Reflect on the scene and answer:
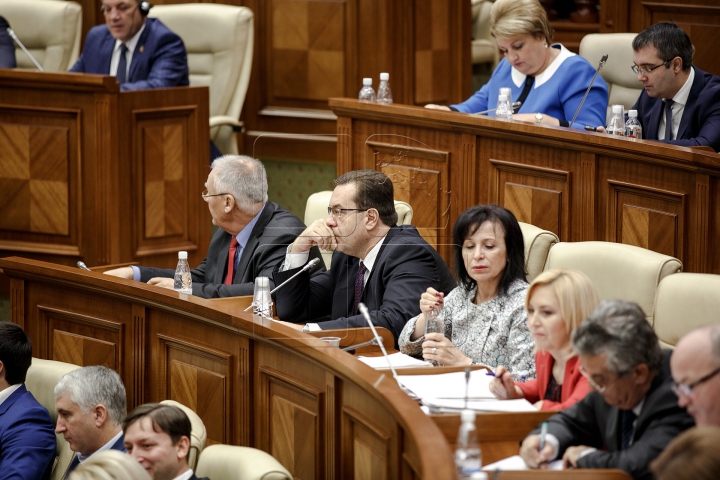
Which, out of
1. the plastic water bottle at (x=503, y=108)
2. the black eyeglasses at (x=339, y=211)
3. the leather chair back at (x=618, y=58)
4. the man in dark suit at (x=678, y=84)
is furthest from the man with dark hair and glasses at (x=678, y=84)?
the black eyeglasses at (x=339, y=211)

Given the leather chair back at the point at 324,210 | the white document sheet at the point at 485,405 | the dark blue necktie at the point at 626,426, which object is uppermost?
the leather chair back at the point at 324,210

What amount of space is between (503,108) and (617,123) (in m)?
0.57

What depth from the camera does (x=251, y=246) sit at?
14.1 feet

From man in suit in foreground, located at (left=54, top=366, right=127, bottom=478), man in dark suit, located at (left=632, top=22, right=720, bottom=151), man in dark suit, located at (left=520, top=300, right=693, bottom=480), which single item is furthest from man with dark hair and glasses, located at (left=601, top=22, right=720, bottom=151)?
man in suit in foreground, located at (left=54, top=366, right=127, bottom=478)

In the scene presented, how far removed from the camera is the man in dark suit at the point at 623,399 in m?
2.29

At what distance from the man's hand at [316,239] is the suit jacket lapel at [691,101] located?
1.58 meters

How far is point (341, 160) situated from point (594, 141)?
151 cm

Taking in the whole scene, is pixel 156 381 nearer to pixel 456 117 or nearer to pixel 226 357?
pixel 226 357

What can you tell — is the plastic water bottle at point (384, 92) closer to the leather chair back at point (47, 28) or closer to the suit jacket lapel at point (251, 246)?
the suit jacket lapel at point (251, 246)

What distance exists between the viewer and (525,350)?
10.5 feet

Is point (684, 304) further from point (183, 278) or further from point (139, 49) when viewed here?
point (139, 49)

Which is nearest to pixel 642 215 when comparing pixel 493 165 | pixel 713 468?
pixel 493 165

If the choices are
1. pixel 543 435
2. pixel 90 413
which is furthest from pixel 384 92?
pixel 543 435

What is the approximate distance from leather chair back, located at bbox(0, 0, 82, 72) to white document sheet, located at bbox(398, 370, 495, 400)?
4695 millimetres
